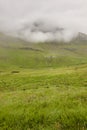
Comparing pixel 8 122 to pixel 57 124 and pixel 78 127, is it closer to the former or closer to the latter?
pixel 57 124

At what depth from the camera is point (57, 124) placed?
→ 8.24 metres

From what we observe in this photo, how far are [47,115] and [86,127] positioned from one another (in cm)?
168

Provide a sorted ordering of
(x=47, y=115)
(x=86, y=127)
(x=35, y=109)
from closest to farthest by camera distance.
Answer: (x=86, y=127)
(x=47, y=115)
(x=35, y=109)

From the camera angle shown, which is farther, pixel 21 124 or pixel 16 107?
pixel 16 107

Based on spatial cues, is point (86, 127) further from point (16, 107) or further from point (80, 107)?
point (16, 107)

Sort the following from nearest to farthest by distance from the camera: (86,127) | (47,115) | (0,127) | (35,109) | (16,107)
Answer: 1. (86,127)
2. (0,127)
3. (47,115)
4. (35,109)
5. (16,107)

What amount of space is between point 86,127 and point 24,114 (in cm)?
250

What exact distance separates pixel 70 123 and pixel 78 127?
1.23 feet

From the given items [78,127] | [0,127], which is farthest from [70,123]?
[0,127]

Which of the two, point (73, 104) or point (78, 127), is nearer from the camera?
point (78, 127)

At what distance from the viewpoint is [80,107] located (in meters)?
9.52

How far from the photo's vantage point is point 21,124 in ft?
28.0

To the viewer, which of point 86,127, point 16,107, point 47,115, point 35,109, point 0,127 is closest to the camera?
point 86,127

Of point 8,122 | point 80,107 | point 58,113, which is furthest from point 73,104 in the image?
point 8,122
